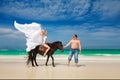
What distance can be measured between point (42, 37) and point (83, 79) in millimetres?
5355

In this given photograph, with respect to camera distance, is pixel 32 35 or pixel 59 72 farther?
pixel 32 35

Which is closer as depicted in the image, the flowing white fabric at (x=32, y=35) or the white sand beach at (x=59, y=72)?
the white sand beach at (x=59, y=72)

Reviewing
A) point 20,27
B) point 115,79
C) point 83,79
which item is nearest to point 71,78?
point 83,79

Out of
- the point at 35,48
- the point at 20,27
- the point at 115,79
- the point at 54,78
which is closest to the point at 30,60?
the point at 35,48

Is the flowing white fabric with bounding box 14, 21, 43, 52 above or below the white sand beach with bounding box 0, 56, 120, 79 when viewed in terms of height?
above

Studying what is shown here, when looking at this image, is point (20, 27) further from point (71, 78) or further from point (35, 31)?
point (71, 78)

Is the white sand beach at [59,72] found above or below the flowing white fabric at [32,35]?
below

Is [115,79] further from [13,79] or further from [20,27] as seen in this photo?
[20,27]

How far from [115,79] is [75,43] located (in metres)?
5.10

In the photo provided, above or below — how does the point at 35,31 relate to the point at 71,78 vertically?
above

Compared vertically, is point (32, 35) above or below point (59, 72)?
above

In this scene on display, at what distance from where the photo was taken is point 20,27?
614 inches

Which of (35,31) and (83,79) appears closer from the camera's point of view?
(83,79)

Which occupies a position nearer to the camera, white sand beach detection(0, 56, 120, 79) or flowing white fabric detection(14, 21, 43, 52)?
white sand beach detection(0, 56, 120, 79)
